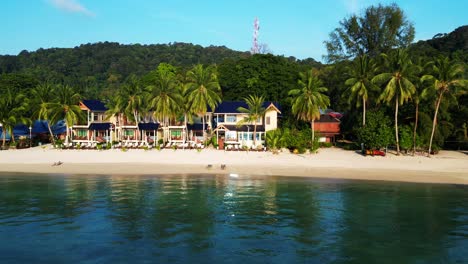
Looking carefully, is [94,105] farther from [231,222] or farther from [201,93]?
[231,222]

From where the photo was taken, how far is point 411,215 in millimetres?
25109

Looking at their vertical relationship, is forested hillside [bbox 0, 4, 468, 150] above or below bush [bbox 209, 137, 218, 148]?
above

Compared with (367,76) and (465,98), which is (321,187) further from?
(465,98)

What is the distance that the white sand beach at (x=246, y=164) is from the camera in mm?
40550

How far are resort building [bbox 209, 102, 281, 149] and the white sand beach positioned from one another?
18.5 ft

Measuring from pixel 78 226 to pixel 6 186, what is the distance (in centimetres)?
1613

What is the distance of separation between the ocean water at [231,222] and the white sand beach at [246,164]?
5.12 meters

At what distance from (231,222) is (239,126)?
34971 millimetres

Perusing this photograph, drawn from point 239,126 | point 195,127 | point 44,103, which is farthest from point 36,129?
point 239,126

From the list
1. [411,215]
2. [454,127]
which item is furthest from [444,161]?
[411,215]

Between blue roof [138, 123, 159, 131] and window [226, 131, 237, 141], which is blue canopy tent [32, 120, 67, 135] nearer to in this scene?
blue roof [138, 123, 159, 131]

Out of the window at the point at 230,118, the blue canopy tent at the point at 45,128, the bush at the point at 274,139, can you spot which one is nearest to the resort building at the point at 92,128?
the blue canopy tent at the point at 45,128

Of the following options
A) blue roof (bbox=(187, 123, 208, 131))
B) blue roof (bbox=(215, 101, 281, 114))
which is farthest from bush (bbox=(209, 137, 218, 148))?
blue roof (bbox=(215, 101, 281, 114))

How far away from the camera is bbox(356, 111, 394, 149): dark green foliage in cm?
4728
